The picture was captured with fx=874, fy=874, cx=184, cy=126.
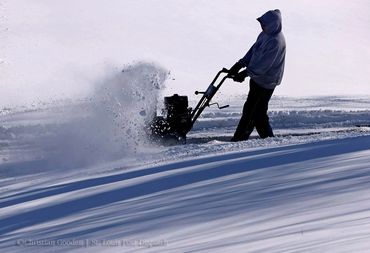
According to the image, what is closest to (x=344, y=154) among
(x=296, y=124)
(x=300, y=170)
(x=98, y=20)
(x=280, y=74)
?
(x=300, y=170)

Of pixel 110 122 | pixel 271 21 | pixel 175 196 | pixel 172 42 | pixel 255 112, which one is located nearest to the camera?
pixel 175 196

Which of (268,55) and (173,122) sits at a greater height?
(268,55)

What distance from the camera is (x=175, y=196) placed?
4.84 m

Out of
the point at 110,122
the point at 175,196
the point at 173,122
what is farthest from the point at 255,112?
the point at 175,196

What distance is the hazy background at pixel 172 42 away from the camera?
59.0 ft

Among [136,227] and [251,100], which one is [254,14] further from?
[136,227]

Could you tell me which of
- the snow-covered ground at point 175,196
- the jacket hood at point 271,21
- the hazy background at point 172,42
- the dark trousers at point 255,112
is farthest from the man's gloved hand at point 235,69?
the hazy background at point 172,42

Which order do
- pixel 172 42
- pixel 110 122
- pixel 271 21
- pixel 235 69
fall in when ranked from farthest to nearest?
pixel 172 42 < pixel 110 122 < pixel 235 69 < pixel 271 21

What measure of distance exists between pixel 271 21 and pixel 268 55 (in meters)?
0.38

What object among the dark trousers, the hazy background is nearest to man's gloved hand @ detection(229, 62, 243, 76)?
the dark trousers

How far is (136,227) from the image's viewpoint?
4.11 m

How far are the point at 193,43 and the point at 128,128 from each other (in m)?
11.9

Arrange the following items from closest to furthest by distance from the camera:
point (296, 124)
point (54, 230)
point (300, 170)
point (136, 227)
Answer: point (136, 227) → point (54, 230) → point (300, 170) → point (296, 124)

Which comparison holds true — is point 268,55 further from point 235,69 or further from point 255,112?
point 255,112
